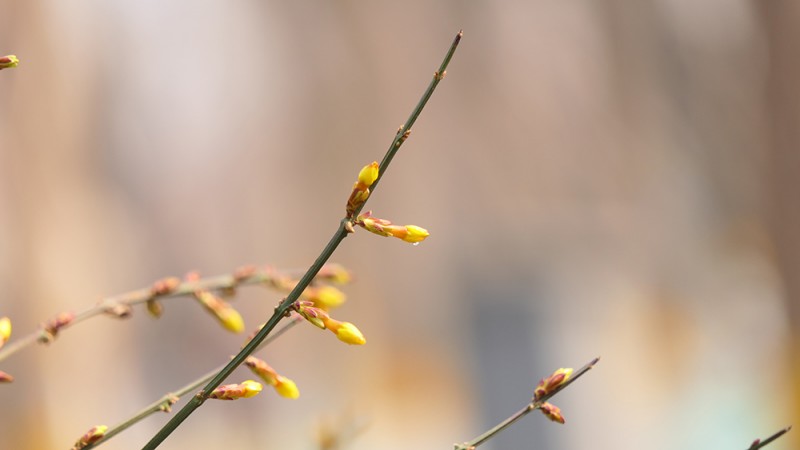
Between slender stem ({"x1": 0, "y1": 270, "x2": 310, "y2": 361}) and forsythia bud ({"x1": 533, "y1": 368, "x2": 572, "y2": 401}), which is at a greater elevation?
slender stem ({"x1": 0, "y1": 270, "x2": 310, "y2": 361})

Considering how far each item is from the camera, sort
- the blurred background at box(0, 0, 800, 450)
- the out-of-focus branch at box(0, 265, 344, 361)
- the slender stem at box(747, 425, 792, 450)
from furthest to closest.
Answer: the blurred background at box(0, 0, 800, 450), the out-of-focus branch at box(0, 265, 344, 361), the slender stem at box(747, 425, 792, 450)

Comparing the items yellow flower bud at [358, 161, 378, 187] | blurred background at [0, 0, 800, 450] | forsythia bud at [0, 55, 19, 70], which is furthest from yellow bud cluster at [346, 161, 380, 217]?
blurred background at [0, 0, 800, 450]

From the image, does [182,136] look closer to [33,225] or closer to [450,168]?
[33,225]

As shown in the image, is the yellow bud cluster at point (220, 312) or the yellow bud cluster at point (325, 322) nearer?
the yellow bud cluster at point (325, 322)

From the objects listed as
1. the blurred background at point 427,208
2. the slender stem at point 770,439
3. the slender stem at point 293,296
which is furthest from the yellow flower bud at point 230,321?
the blurred background at point 427,208

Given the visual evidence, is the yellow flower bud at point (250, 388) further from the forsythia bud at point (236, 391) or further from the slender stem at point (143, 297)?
the slender stem at point (143, 297)

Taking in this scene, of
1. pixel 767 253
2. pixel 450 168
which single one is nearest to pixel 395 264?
pixel 450 168

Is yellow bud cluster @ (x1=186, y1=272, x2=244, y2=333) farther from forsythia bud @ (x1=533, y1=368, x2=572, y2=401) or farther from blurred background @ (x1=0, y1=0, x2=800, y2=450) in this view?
blurred background @ (x1=0, y1=0, x2=800, y2=450)

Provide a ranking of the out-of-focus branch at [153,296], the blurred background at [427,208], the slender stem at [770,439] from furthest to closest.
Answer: the blurred background at [427,208] < the out-of-focus branch at [153,296] < the slender stem at [770,439]

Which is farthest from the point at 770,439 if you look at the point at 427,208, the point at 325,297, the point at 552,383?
the point at 427,208
